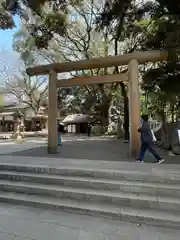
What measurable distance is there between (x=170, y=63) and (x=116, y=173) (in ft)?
18.2

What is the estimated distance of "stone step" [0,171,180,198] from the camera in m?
4.46

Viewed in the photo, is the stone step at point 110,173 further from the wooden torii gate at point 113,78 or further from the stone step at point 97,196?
the wooden torii gate at point 113,78

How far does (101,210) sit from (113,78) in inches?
214

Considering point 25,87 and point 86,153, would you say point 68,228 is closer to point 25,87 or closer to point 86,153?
point 86,153

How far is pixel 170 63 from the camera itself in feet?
30.0

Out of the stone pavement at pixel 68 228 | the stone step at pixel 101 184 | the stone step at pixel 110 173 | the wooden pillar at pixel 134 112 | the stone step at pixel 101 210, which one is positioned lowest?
the stone pavement at pixel 68 228

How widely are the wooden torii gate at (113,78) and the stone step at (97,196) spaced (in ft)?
12.0

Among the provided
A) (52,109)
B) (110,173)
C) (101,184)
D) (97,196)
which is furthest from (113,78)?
(97,196)

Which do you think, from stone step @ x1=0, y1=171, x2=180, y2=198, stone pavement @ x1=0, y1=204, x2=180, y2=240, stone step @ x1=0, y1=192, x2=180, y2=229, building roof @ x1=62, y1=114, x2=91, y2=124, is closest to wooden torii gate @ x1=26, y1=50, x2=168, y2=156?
stone step @ x1=0, y1=171, x2=180, y2=198

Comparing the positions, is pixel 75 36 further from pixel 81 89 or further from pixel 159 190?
pixel 159 190

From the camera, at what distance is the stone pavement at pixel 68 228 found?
345cm

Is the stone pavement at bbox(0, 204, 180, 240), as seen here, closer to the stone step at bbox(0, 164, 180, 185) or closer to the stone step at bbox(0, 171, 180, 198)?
the stone step at bbox(0, 171, 180, 198)

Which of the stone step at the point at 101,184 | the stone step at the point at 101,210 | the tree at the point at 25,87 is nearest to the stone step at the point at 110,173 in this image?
the stone step at the point at 101,184

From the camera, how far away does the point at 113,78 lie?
347 inches
